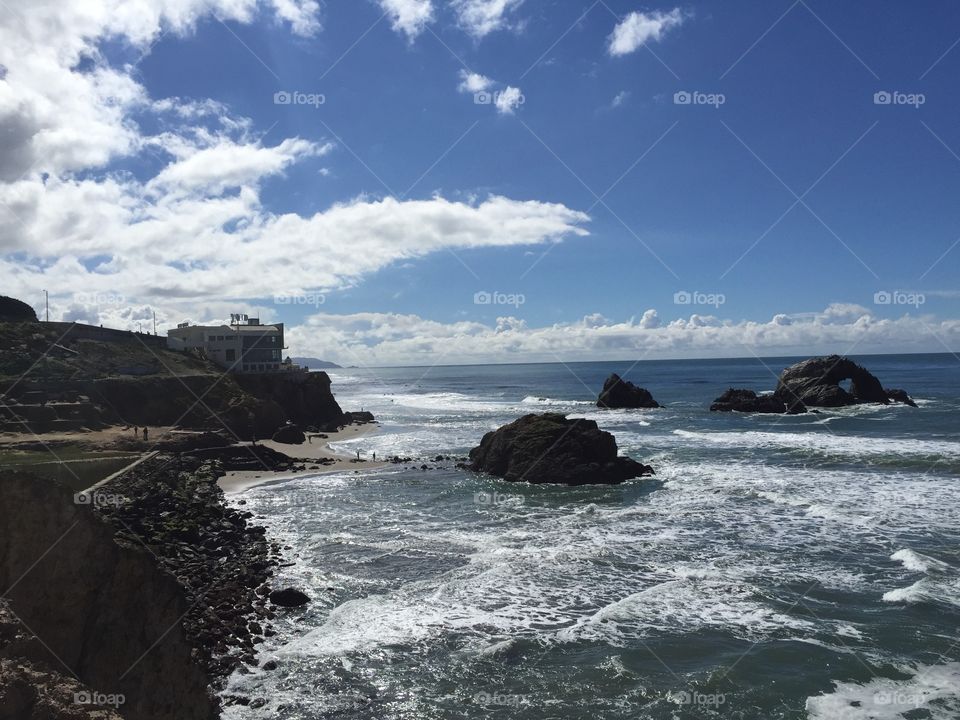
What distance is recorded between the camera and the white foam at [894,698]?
14508 millimetres

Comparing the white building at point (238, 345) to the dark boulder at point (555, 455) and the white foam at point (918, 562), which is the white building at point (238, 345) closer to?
the dark boulder at point (555, 455)

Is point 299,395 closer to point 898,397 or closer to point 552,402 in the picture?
point 552,402

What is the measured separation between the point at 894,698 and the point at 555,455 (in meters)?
28.0

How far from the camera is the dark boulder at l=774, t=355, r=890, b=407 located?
82.8 metres

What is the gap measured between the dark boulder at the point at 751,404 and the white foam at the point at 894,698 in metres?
67.5

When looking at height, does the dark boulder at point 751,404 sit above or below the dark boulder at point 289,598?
Result: above

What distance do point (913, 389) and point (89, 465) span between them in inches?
4964

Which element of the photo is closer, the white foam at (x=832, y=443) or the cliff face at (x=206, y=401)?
the white foam at (x=832, y=443)

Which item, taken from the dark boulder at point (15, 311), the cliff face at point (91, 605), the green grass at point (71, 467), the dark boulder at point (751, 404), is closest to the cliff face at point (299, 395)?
the dark boulder at point (15, 311)

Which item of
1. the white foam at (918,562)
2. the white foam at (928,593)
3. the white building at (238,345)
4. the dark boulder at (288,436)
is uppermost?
the white building at (238,345)

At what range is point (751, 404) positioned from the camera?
272 ft

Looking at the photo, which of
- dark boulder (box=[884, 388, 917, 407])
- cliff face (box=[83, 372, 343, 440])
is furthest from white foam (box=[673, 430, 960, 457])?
cliff face (box=[83, 372, 343, 440])

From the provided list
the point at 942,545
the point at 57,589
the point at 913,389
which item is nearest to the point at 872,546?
the point at 942,545

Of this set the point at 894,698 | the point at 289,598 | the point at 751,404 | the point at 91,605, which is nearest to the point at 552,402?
the point at 751,404
